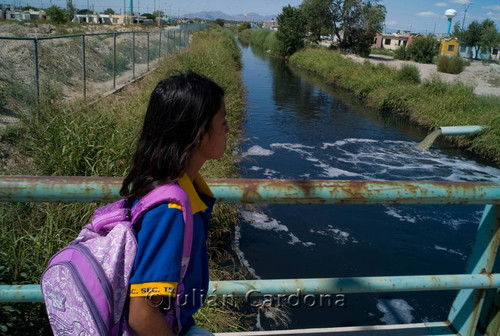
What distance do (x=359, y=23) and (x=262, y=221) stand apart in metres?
36.8

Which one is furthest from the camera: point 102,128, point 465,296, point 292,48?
point 292,48

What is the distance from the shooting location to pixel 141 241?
98 centimetres

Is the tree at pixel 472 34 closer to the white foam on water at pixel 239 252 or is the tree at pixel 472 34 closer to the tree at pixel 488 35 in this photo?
the tree at pixel 488 35

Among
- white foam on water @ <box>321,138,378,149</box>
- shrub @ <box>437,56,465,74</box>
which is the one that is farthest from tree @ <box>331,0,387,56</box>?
white foam on water @ <box>321,138,378,149</box>

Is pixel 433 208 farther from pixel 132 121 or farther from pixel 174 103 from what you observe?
pixel 174 103

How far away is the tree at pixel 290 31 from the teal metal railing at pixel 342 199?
3721 centimetres

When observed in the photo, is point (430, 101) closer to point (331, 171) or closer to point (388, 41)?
point (331, 171)

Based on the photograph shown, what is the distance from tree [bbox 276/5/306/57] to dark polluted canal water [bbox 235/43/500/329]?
24409mm

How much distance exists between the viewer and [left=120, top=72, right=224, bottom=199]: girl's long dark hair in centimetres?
112

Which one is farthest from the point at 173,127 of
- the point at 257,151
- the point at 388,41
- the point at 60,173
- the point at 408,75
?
the point at 388,41

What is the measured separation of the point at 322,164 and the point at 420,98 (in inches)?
306

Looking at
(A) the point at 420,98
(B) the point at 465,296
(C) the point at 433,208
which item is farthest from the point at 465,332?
(A) the point at 420,98

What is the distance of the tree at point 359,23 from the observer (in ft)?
128

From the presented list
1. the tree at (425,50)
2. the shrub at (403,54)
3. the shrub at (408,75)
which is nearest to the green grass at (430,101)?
the shrub at (408,75)
